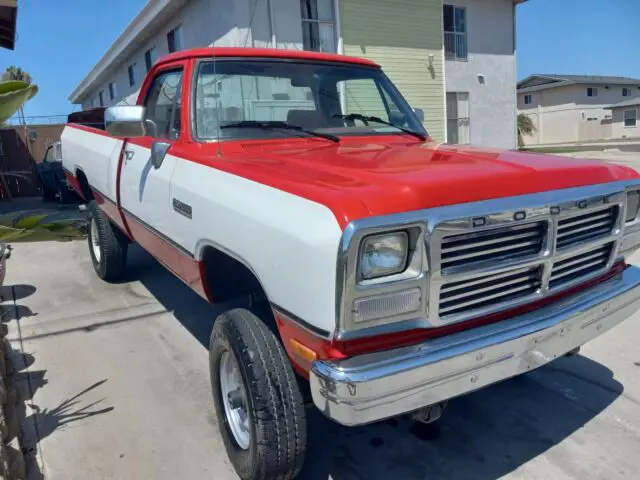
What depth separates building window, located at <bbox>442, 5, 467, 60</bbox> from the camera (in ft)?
55.0

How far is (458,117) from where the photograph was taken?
17297mm

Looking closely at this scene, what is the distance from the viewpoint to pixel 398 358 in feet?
6.55

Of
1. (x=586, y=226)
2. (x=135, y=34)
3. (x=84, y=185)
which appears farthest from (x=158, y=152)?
(x=135, y=34)

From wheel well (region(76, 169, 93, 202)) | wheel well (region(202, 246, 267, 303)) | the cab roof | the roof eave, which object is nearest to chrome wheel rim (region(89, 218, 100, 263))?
wheel well (region(76, 169, 93, 202))

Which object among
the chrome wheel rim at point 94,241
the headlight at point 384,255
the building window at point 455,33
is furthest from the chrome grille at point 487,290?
the building window at point 455,33

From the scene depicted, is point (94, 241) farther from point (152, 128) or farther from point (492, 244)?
point (492, 244)

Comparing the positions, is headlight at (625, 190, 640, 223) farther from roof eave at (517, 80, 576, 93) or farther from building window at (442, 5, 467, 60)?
roof eave at (517, 80, 576, 93)

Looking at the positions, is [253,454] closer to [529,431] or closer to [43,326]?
[529,431]

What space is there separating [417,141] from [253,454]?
2.21 metres

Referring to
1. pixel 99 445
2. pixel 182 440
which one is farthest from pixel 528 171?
pixel 99 445

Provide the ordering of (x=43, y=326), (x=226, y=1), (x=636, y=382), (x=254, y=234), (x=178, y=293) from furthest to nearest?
(x=226, y=1) < (x=178, y=293) < (x=43, y=326) < (x=636, y=382) < (x=254, y=234)

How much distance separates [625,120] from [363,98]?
50.3 meters

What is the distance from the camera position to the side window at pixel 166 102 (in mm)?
3580

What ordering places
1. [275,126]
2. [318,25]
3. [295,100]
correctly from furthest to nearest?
1. [318,25]
2. [295,100]
3. [275,126]
